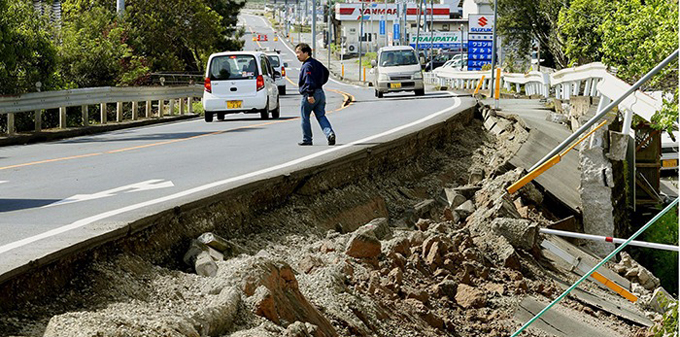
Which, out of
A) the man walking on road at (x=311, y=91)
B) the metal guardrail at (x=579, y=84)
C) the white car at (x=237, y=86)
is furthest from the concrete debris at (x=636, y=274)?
the white car at (x=237, y=86)

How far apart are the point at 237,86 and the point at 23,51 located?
5.57 metres

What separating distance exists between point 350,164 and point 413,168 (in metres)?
3.10

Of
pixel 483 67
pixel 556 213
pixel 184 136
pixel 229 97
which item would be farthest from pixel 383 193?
pixel 483 67

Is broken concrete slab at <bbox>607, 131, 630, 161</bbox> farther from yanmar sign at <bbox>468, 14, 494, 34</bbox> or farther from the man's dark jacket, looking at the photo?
yanmar sign at <bbox>468, 14, 494, 34</bbox>

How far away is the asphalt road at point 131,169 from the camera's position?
27.0ft

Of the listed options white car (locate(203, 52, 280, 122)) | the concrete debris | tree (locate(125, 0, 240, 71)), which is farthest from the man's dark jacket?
tree (locate(125, 0, 240, 71))

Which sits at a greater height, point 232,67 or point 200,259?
point 232,67

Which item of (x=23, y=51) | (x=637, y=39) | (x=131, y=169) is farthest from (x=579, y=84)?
(x=131, y=169)

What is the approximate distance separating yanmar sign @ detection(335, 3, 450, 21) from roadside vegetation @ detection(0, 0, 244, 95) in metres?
84.8

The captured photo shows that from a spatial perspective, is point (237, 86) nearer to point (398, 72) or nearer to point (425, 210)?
point (425, 210)

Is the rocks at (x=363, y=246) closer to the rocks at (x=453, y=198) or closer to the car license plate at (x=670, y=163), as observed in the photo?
the rocks at (x=453, y=198)

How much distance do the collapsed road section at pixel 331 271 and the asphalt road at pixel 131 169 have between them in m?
0.28

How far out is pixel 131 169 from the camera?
44.2ft

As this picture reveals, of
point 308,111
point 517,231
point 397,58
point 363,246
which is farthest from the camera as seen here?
point 397,58
